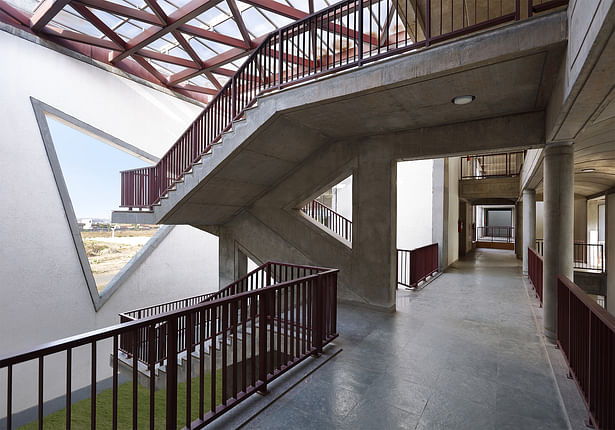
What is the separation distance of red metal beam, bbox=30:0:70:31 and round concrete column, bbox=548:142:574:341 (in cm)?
1080

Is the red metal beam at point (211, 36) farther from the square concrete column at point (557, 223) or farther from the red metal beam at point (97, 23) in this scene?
the square concrete column at point (557, 223)

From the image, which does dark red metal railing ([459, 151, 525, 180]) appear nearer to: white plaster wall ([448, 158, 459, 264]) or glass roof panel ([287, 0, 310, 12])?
white plaster wall ([448, 158, 459, 264])

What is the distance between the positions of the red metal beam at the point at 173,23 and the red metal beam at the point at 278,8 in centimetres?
98

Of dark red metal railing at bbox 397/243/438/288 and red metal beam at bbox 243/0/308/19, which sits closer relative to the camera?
red metal beam at bbox 243/0/308/19

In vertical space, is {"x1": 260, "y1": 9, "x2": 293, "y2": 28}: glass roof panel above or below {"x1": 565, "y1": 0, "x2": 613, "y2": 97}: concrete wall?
above

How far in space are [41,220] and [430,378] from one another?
10.0 meters

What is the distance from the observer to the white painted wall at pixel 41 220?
777 centimetres

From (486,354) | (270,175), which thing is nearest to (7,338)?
(270,175)

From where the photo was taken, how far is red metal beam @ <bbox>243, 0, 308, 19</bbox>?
8078mm

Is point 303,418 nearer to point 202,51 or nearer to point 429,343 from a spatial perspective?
point 429,343

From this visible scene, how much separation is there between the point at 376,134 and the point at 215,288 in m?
11.3

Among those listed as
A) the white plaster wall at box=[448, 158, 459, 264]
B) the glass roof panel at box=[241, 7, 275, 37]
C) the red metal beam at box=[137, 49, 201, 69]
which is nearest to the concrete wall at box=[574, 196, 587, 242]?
the white plaster wall at box=[448, 158, 459, 264]

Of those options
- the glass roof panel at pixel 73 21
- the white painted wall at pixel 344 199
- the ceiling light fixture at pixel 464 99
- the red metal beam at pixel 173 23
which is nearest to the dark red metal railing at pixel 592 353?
the ceiling light fixture at pixel 464 99

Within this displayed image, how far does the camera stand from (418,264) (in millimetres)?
8609
